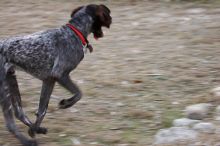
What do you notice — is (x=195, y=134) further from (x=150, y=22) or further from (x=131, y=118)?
(x=150, y=22)

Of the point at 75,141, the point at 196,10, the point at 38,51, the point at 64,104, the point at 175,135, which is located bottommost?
the point at 75,141

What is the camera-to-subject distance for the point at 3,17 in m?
10.5

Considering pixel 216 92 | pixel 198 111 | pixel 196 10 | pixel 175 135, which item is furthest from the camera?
pixel 196 10

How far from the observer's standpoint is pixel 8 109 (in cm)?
569

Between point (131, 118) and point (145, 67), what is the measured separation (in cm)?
163

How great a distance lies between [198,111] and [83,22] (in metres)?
1.73

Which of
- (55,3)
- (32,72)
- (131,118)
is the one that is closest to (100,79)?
(131,118)

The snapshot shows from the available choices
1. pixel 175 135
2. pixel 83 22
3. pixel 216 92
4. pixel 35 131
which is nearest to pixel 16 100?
pixel 35 131

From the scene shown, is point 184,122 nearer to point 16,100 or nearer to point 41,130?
point 41,130

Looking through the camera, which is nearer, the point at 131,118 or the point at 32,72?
the point at 32,72

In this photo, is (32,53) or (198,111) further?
(198,111)

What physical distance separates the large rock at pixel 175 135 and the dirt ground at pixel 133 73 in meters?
0.18

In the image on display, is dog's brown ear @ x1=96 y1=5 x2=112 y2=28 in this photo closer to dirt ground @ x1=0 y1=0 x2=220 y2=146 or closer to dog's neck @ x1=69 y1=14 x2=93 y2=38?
dog's neck @ x1=69 y1=14 x2=93 y2=38

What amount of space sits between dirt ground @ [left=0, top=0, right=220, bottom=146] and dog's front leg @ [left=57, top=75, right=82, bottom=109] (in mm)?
291
